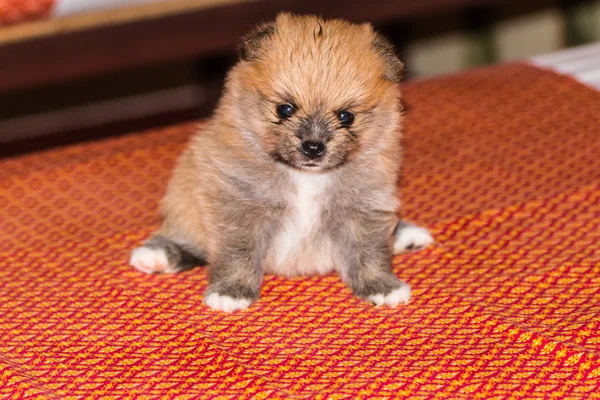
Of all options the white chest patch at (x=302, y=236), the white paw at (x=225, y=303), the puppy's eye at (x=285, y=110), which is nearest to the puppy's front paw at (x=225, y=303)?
the white paw at (x=225, y=303)

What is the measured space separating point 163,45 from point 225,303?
2058 mm

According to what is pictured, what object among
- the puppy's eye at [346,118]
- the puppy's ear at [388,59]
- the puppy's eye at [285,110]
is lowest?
the puppy's eye at [346,118]

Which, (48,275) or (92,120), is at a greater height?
(48,275)

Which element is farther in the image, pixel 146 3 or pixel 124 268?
pixel 146 3

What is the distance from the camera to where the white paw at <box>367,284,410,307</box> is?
1.94m

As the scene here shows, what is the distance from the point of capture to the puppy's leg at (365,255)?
2014 mm

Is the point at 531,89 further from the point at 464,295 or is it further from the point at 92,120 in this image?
the point at 92,120

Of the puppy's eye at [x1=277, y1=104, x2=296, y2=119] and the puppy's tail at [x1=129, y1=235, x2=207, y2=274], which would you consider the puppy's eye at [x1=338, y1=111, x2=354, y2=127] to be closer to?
the puppy's eye at [x1=277, y1=104, x2=296, y2=119]

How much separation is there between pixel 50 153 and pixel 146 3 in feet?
3.57

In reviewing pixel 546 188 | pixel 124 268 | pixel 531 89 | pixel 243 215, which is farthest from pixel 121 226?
pixel 531 89

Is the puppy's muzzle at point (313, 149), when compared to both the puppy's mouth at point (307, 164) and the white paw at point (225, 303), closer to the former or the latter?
the puppy's mouth at point (307, 164)

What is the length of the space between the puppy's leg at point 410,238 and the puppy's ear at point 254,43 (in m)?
0.58

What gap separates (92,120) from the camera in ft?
19.6

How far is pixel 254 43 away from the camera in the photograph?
1.95m
